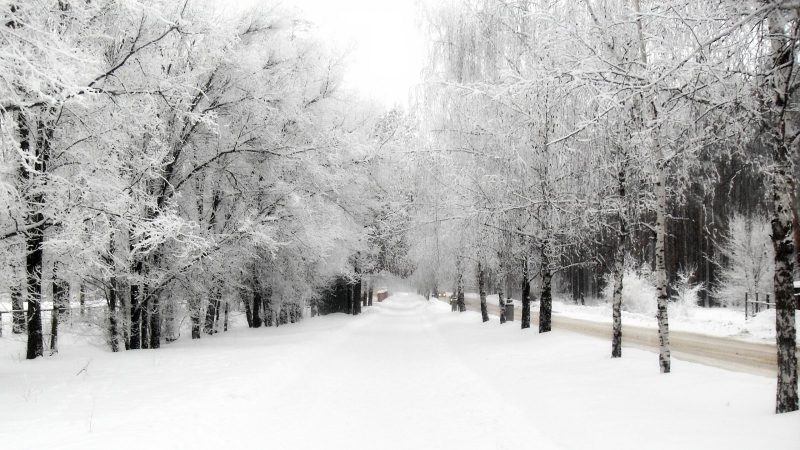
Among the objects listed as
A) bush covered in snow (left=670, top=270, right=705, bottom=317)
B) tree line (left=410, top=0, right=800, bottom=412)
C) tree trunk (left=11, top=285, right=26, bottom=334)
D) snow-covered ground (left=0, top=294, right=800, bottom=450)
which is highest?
tree line (left=410, top=0, right=800, bottom=412)

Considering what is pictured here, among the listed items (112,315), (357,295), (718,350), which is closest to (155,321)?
(112,315)

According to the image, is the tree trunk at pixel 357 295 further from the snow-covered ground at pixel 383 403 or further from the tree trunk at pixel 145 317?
the snow-covered ground at pixel 383 403

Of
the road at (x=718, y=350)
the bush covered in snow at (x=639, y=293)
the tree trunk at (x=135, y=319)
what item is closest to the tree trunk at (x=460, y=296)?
the road at (x=718, y=350)

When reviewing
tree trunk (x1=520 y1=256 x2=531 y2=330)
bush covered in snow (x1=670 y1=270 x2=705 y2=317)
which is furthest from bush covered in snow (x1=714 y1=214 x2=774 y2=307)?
tree trunk (x1=520 y1=256 x2=531 y2=330)

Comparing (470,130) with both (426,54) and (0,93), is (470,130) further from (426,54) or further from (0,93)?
(0,93)

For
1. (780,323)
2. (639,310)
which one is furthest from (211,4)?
(639,310)

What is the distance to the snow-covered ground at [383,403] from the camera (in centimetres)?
592

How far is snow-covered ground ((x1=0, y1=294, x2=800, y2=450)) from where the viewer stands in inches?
233

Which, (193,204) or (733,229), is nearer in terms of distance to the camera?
(193,204)

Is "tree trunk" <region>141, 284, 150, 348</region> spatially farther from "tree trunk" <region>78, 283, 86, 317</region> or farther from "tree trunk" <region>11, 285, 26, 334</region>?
"tree trunk" <region>11, 285, 26, 334</region>

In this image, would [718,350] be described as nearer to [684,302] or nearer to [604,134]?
[604,134]

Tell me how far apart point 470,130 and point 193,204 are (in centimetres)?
844

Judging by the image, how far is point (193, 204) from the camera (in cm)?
1512

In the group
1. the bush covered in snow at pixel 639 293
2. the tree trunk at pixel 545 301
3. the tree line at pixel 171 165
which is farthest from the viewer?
the bush covered in snow at pixel 639 293
